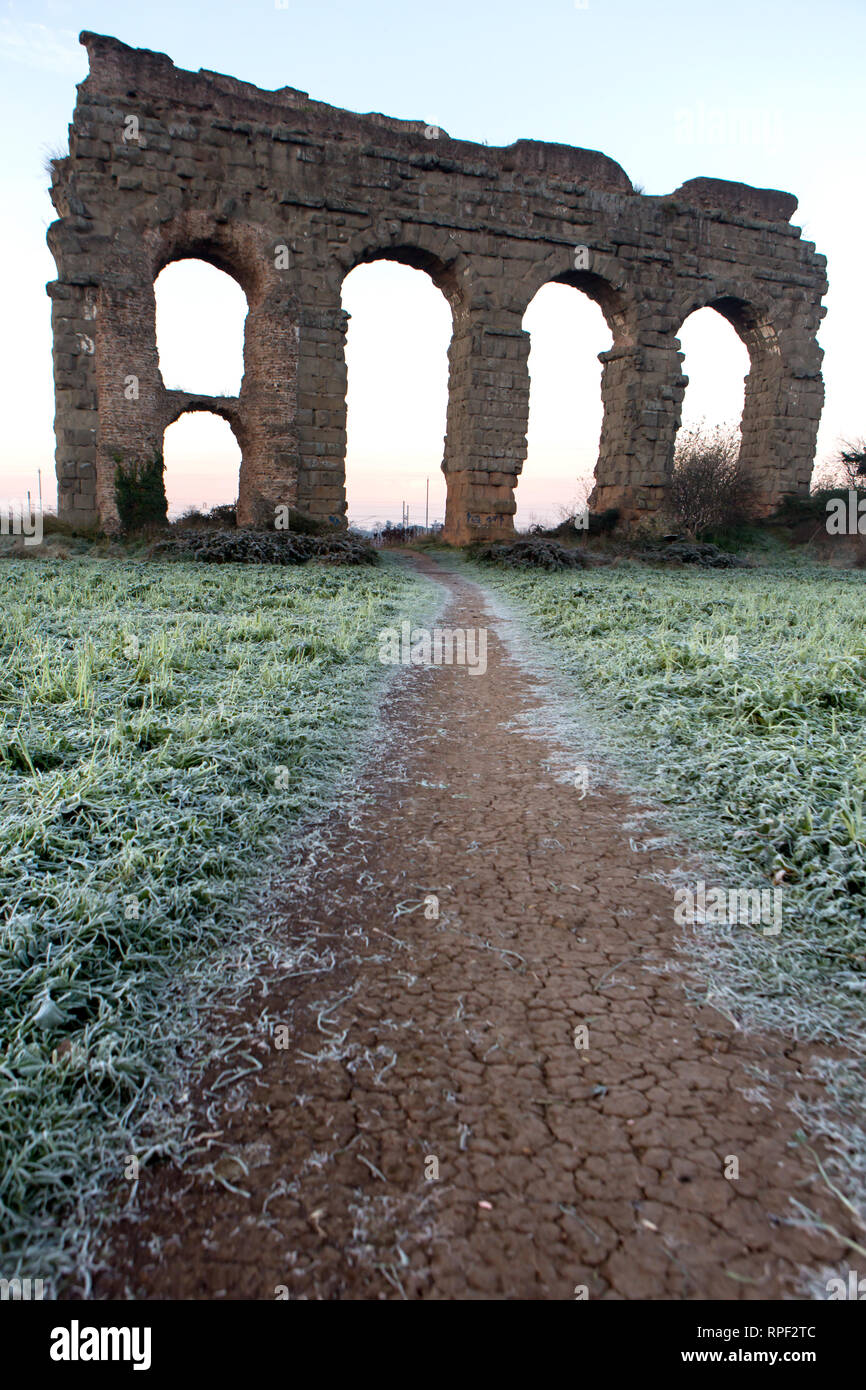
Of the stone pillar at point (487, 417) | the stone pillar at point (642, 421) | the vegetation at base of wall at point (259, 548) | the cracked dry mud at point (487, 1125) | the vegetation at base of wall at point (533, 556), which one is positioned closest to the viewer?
the cracked dry mud at point (487, 1125)

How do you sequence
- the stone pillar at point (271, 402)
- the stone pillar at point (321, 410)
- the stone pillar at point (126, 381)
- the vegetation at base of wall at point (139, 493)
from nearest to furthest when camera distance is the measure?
the stone pillar at point (126, 381)
the vegetation at base of wall at point (139, 493)
the stone pillar at point (271, 402)
the stone pillar at point (321, 410)

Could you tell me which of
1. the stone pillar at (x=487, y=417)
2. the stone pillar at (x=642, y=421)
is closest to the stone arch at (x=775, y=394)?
the stone pillar at (x=642, y=421)

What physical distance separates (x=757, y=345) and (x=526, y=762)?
24973 millimetres

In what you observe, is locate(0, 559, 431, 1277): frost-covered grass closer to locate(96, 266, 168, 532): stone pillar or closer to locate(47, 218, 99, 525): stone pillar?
locate(96, 266, 168, 532): stone pillar

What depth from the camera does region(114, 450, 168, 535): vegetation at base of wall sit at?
1727cm

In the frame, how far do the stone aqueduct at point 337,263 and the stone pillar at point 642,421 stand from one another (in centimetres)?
6

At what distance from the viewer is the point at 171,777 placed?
3619 millimetres

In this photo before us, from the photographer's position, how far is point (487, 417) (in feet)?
66.6

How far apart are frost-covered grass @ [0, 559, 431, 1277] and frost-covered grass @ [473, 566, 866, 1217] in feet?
5.79

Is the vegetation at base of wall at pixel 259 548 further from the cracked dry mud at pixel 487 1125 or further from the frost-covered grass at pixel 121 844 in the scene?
the cracked dry mud at pixel 487 1125

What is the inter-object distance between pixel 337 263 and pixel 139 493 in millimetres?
7529

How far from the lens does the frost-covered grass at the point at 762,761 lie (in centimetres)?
246

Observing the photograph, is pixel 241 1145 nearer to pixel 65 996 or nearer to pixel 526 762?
pixel 65 996

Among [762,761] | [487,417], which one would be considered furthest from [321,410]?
[762,761]
